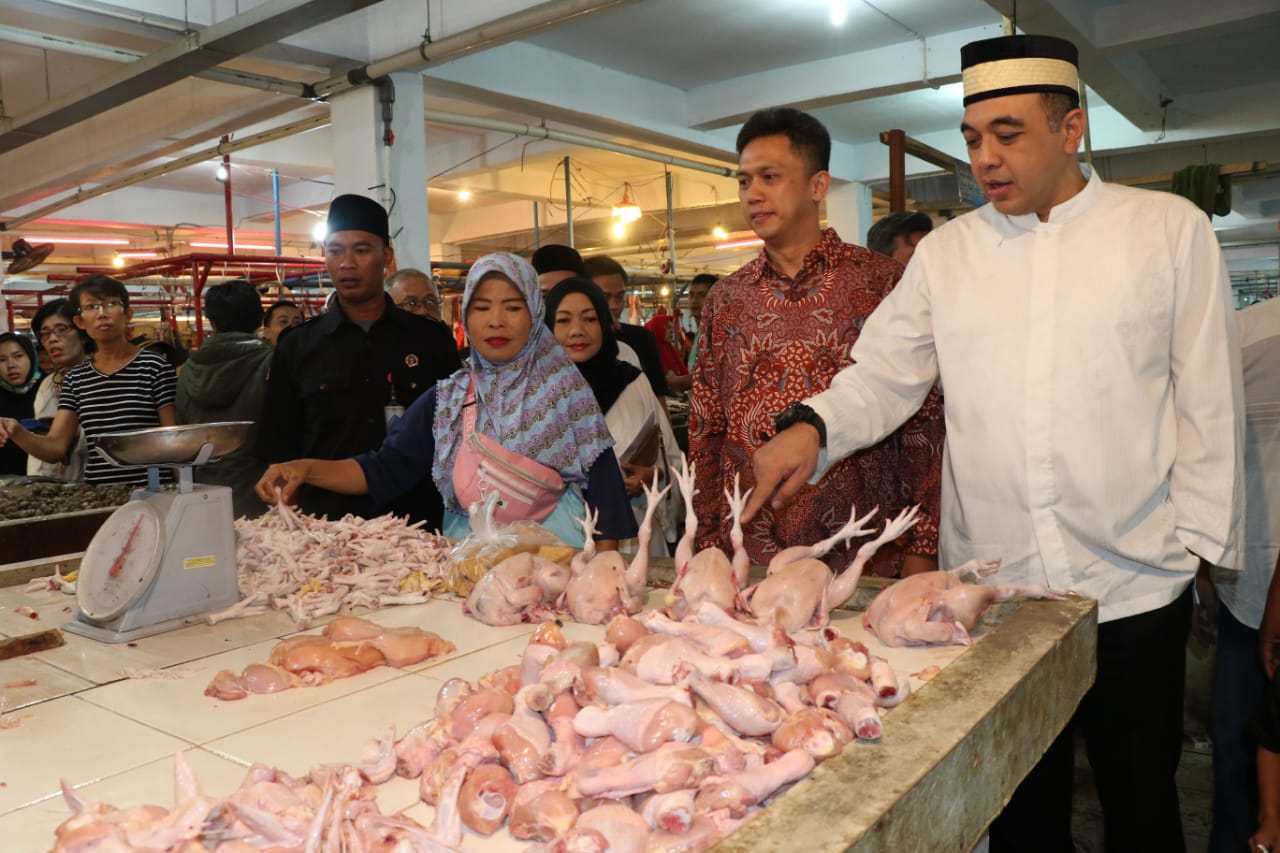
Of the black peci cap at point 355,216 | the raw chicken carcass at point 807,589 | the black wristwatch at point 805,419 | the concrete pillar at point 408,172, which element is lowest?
the raw chicken carcass at point 807,589

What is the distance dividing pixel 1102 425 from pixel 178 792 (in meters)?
1.79

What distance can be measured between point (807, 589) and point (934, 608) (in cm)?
24

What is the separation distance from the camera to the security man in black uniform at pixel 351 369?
3480 millimetres

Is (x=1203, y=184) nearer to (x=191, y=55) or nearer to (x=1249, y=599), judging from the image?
(x=1249, y=599)

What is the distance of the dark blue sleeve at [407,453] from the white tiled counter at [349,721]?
0.85 m

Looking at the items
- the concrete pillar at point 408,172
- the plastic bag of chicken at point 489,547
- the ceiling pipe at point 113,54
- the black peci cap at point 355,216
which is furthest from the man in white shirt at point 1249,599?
the ceiling pipe at point 113,54

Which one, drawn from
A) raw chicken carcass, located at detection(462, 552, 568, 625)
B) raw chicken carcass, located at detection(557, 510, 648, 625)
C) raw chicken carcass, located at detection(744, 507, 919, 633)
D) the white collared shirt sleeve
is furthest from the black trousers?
raw chicken carcass, located at detection(462, 552, 568, 625)

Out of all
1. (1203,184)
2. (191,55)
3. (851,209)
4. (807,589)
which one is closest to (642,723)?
(807,589)

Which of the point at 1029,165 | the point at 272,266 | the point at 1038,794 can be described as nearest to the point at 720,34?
the point at 272,266

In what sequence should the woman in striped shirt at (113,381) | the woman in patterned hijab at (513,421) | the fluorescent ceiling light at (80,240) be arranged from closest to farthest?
the woman in patterned hijab at (513,421) → the woman in striped shirt at (113,381) → the fluorescent ceiling light at (80,240)

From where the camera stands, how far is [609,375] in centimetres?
375

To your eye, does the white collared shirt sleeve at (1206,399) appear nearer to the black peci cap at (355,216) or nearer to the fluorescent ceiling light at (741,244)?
the black peci cap at (355,216)

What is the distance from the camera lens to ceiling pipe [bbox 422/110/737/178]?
8.05m

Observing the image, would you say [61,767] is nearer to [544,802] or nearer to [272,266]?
[544,802]
